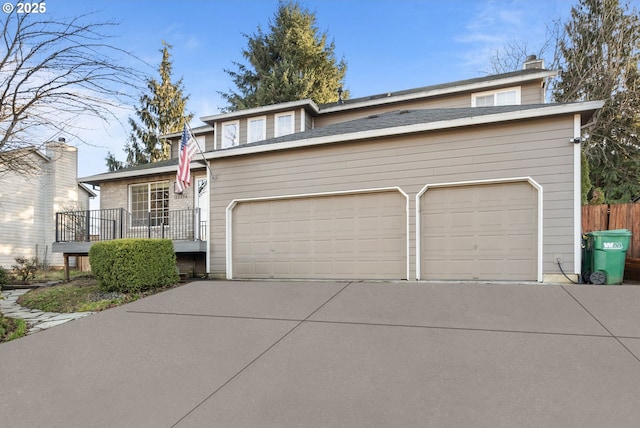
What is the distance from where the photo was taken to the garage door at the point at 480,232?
21.1 feet

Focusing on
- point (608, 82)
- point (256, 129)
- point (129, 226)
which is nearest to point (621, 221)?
point (256, 129)

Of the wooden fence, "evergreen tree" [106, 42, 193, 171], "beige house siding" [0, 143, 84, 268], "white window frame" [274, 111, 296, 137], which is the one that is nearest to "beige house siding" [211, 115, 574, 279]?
the wooden fence

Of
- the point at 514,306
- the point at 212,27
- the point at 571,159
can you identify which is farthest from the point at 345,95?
the point at 514,306

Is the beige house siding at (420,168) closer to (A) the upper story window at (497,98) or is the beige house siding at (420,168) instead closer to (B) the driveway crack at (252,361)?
(B) the driveway crack at (252,361)

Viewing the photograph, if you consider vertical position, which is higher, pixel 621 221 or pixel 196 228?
pixel 621 221

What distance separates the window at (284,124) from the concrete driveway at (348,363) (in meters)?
8.18

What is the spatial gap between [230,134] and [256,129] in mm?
1075

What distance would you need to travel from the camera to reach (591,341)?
3914 millimetres

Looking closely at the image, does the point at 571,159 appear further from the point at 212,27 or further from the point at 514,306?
the point at 212,27

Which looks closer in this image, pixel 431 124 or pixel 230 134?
pixel 431 124

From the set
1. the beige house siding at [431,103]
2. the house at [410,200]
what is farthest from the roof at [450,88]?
the house at [410,200]

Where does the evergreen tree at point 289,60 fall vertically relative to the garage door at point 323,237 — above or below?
above

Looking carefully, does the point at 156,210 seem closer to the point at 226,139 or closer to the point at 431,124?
the point at 226,139

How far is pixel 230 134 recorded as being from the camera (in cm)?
1352
